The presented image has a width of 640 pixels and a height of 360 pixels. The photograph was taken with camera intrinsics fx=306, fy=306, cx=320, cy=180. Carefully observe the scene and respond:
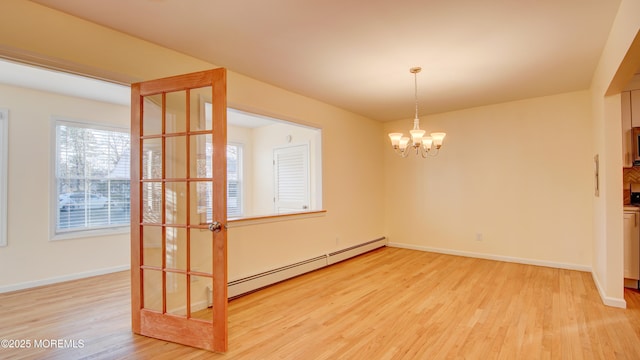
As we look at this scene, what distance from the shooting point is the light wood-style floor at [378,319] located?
2340mm

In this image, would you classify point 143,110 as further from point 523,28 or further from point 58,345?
point 523,28

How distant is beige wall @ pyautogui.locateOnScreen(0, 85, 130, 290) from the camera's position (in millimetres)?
3924

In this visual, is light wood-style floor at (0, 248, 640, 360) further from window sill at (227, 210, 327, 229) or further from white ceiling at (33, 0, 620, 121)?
white ceiling at (33, 0, 620, 121)

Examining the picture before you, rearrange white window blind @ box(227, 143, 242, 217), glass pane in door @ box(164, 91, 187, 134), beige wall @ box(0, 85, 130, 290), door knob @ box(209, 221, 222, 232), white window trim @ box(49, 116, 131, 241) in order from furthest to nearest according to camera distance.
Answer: white window blind @ box(227, 143, 242, 217)
white window trim @ box(49, 116, 131, 241)
beige wall @ box(0, 85, 130, 290)
glass pane in door @ box(164, 91, 187, 134)
door knob @ box(209, 221, 222, 232)

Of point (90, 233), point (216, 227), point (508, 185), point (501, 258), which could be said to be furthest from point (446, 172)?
point (90, 233)

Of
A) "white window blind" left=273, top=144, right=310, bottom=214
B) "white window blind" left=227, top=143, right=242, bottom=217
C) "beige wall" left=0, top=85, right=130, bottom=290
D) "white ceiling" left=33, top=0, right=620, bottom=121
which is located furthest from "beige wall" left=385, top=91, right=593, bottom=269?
"beige wall" left=0, top=85, right=130, bottom=290

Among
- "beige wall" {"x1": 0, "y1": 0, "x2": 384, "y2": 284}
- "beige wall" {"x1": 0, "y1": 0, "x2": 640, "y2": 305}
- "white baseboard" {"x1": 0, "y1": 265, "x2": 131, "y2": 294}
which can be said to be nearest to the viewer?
"beige wall" {"x1": 0, "y1": 0, "x2": 384, "y2": 284}

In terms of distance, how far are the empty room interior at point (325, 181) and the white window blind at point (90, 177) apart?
29 millimetres

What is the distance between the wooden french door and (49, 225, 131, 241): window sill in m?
2.34

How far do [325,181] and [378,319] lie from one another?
7.85ft

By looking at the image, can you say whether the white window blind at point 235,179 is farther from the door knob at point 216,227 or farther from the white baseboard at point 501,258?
the door knob at point 216,227

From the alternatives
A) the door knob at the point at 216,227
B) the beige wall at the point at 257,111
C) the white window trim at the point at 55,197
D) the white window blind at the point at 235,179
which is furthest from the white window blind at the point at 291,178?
the door knob at the point at 216,227

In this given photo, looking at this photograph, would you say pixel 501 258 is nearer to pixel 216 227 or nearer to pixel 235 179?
pixel 216 227

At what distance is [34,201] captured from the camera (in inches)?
162
